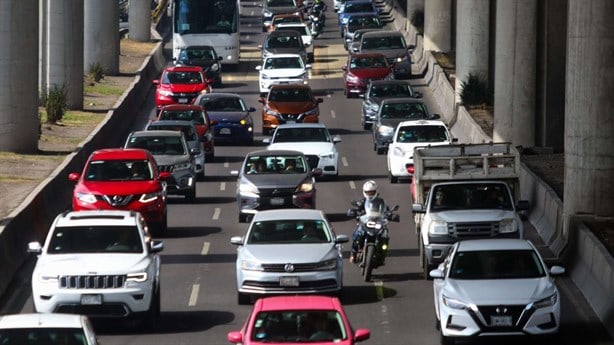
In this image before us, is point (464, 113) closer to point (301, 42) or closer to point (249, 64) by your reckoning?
point (301, 42)

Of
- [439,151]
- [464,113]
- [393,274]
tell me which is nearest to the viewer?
[393,274]

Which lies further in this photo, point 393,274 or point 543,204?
point 543,204

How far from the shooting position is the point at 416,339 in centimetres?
2484

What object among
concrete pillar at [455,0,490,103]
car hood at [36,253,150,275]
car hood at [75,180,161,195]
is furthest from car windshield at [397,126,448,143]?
car hood at [36,253,150,275]

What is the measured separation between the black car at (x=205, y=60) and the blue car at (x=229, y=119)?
14.9m

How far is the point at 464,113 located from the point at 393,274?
881 inches

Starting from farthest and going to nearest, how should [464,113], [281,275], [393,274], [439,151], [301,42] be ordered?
[301,42], [464,113], [439,151], [393,274], [281,275]

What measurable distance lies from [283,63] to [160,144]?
24887 mm

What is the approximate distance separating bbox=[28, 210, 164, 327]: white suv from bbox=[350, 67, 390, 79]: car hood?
38.4 metres

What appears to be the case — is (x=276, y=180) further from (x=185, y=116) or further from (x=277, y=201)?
(x=185, y=116)

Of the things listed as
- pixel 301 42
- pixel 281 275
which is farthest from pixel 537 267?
pixel 301 42

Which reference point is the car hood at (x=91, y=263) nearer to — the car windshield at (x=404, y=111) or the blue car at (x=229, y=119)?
the car windshield at (x=404, y=111)

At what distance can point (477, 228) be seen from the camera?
1180 inches

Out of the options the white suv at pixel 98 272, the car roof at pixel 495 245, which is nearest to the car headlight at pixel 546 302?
the car roof at pixel 495 245
